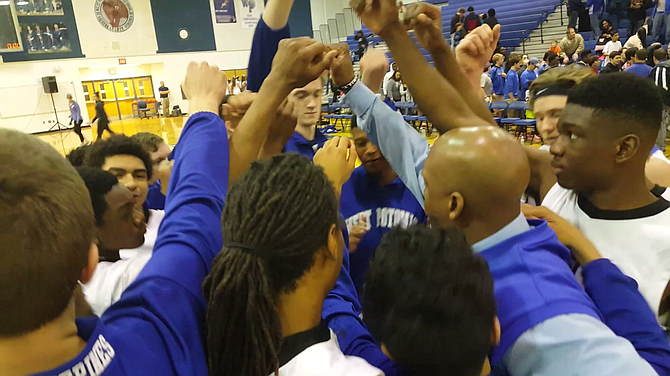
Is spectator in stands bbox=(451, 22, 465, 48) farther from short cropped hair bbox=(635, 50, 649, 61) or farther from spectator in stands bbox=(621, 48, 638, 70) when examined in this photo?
short cropped hair bbox=(635, 50, 649, 61)

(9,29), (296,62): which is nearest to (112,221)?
(296,62)

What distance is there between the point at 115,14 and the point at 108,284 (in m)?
23.5

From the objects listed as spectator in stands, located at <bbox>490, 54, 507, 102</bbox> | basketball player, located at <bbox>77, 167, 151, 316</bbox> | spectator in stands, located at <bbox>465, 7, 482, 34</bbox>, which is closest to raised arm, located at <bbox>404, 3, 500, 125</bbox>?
basketball player, located at <bbox>77, 167, 151, 316</bbox>

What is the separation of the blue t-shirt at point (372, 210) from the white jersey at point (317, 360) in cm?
102

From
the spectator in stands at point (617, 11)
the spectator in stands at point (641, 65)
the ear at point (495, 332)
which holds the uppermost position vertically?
the spectator in stands at point (617, 11)

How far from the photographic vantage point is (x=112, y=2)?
824 inches

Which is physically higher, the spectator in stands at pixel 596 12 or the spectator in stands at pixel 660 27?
the spectator in stands at pixel 596 12

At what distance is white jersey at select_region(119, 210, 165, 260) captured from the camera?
179 cm

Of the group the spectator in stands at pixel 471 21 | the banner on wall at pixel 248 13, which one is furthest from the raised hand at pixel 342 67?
the banner on wall at pixel 248 13

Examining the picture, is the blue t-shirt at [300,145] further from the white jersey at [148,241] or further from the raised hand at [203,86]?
the raised hand at [203,86]

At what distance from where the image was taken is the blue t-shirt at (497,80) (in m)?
12.1

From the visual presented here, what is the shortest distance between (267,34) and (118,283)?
1207 mm

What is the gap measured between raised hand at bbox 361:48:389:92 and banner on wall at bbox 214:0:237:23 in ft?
78.8

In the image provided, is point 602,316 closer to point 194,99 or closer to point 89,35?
point 194,99
